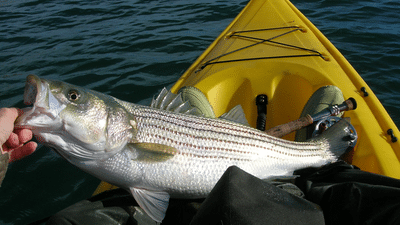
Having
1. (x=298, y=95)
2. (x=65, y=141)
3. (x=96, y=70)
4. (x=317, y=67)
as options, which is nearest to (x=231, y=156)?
(x=65, y=141)

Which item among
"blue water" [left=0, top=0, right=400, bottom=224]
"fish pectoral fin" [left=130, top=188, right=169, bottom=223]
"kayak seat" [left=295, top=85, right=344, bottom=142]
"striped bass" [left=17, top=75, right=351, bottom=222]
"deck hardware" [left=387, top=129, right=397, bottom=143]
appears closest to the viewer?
"striped bass" [left=17, top=75, right=351, bottom=222]

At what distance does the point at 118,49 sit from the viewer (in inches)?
314

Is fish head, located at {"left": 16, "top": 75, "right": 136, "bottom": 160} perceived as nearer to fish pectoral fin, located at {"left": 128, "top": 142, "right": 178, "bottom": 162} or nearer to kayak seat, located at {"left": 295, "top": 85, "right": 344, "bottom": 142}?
fish pectoral fin, located at {"left": 128, "top": 142, "right": 178, "bottom": 162}

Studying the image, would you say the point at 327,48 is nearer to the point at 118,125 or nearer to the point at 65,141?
the point at 118,125

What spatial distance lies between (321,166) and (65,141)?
2.15 m

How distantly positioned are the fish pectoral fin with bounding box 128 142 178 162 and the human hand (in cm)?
65

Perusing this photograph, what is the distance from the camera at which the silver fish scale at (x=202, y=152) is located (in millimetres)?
2223

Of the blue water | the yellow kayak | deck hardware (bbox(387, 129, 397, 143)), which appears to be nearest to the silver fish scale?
the yellow kayak

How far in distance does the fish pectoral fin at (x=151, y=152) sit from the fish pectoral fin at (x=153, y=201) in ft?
0.83

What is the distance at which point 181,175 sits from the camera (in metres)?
2.24

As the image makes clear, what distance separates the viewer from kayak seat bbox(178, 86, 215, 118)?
353 cm

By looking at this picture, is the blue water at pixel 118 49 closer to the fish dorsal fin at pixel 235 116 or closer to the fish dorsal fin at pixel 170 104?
the fish dorsal fin at pixel 170 104

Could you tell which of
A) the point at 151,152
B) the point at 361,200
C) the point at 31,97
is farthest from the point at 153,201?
the point at 361,200

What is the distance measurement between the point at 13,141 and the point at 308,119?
8.48 ft
